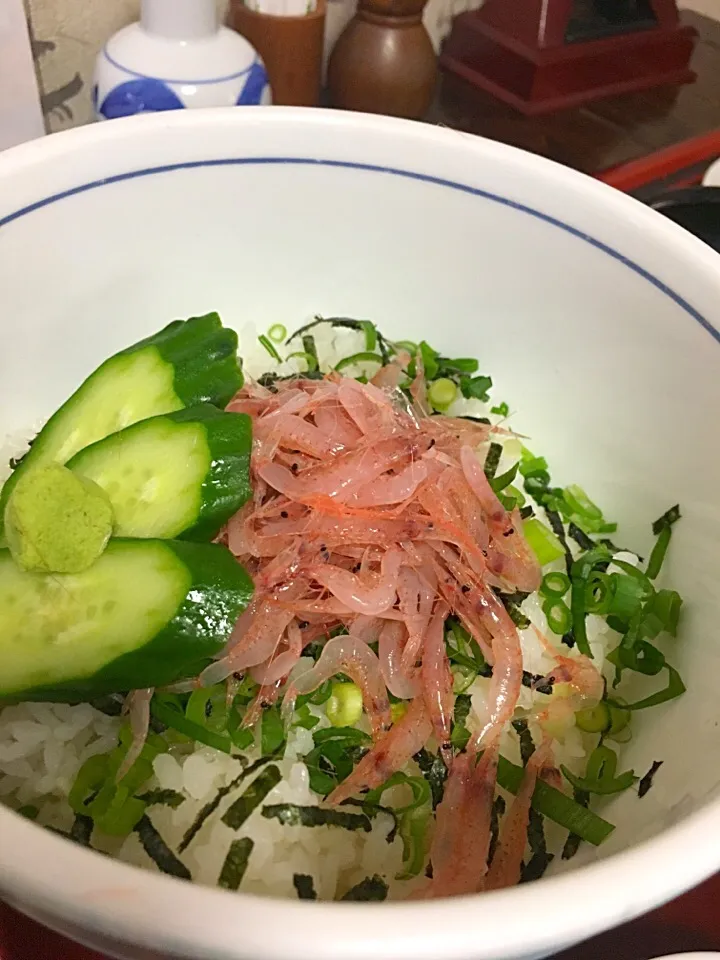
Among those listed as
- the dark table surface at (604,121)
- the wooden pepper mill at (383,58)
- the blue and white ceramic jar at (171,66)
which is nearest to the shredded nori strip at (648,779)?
the blue and white ceramic jar at (171,66)

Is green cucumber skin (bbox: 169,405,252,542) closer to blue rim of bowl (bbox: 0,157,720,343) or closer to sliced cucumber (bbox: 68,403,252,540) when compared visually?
sliced cucumber (bbox: 68,403,252,540)

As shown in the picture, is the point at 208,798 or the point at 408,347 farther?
the point at 408,347

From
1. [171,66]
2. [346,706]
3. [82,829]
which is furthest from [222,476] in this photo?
[171,66]

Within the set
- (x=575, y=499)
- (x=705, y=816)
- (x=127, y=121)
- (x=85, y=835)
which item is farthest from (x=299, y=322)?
(x=705, y=816)

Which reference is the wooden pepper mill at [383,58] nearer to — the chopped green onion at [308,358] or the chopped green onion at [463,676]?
the chopped green onion at [308,358]

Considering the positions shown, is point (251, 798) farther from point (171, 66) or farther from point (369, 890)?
point (171, 66)

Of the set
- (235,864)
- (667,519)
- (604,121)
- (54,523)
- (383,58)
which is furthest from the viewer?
(604,121)
